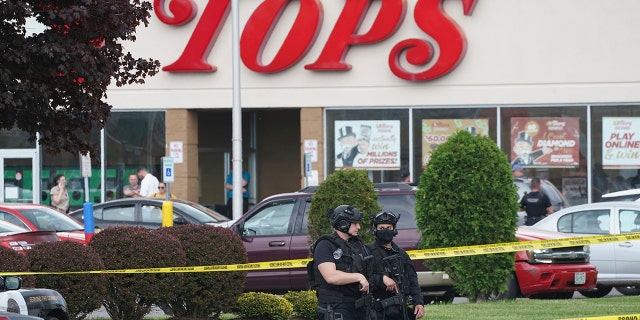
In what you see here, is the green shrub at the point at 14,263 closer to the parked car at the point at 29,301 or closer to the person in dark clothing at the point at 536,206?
the parked car at the point at 29,301

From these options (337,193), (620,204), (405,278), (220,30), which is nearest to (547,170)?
(220,30)

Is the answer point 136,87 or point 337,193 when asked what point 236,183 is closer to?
point 136,87

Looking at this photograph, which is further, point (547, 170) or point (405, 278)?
point (547, 170)

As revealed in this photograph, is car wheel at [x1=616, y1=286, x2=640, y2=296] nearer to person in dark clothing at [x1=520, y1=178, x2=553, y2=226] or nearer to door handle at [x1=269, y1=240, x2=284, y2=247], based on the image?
person in dark clothing at [x1=520, y1=178, x2=553, y2=226]

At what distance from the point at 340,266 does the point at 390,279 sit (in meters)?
0.38

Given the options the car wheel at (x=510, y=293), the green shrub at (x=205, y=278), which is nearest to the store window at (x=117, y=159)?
the car wheel at (x=510, y=293)

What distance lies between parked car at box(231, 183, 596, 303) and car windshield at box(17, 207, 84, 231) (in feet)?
9.81

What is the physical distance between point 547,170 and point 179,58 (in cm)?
942

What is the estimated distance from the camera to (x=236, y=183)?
25.9 meters

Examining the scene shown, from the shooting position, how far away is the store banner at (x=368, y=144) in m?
31.7

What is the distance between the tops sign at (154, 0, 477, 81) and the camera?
30.5 m

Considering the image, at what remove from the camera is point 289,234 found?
1784 cm

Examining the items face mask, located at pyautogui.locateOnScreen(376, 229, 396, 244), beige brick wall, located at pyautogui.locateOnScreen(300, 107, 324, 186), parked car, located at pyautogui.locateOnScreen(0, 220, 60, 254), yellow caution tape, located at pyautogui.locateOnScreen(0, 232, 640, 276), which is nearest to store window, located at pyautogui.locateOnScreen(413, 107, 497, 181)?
beige brick wall, located at pyautogui.locateOnScreen(300, 107, 324, 186)

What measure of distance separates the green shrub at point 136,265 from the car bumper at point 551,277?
5526 mm
